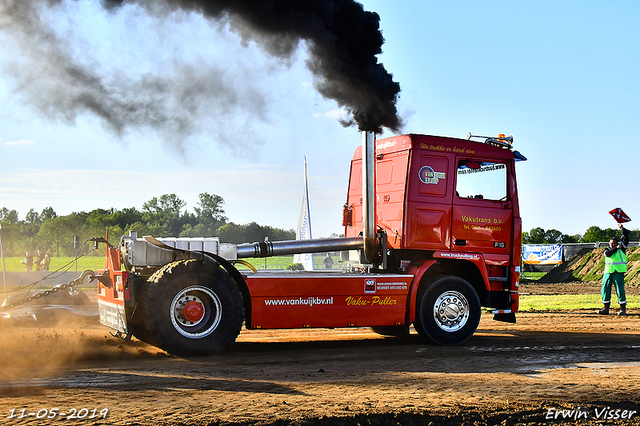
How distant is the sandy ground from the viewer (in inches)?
205

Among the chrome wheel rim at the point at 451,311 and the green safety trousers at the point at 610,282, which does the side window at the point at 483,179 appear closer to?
the chrome wheel rim at the point at 451,311

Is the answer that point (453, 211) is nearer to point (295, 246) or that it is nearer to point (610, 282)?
point (295, 246)

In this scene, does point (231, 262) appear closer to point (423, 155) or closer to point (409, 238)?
point (409, 238)

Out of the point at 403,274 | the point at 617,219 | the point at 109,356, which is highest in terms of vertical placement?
the point at 617,219

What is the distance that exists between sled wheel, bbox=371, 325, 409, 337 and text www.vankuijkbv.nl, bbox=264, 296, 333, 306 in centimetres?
197

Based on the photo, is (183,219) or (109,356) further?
(183,219)

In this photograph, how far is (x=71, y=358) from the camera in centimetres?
791

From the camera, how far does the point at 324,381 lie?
671 cm

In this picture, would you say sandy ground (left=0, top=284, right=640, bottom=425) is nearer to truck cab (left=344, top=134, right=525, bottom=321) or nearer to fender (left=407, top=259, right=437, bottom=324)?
fender (left=407, top=259, right=437, bottom=324)

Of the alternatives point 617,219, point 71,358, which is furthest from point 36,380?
point 617,219

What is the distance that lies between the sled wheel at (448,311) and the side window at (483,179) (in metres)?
1.62

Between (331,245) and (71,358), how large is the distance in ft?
14.6

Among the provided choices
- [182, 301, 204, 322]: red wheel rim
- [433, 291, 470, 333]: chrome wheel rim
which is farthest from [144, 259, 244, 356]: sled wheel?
[433, 291, 470, 333]: chrome wheel rim

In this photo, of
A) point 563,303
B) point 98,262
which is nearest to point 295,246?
point 563,303
